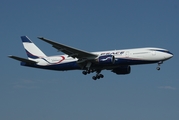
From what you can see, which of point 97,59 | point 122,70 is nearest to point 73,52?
point 97,59

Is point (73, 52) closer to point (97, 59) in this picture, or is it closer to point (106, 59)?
point (97, 59)

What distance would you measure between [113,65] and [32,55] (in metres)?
15.2

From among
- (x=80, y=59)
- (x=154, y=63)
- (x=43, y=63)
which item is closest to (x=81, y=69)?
(x=80, y=59)

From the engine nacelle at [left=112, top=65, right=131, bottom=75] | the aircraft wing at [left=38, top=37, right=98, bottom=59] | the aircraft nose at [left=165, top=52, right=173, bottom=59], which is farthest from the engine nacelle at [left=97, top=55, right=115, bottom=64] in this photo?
the aircraft nose at [left=165, top=52, right=173, bottom=59]

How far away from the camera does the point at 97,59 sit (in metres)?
56.7

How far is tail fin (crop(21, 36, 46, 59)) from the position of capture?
6444 centimetres

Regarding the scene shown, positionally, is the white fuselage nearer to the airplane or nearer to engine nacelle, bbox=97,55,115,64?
the airplane

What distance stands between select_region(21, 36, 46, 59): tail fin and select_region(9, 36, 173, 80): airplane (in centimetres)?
108

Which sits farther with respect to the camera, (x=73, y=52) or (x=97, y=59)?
(x=97, y=59)

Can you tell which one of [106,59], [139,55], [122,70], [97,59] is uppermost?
[139,55]

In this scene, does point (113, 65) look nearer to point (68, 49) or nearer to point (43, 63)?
point (68, 49)

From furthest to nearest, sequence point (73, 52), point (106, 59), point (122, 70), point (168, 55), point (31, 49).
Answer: point (31, 49) → point (122, 70) → point (73, 52) → point (106, 59) → point (168, 55)

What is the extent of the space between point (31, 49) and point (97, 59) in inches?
562

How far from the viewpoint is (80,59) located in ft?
190
